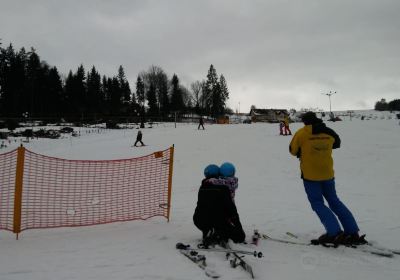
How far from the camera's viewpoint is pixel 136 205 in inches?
332

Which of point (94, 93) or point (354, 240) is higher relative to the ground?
point (94, 93)

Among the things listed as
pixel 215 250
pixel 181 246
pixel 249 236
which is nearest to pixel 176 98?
pixel 249 236

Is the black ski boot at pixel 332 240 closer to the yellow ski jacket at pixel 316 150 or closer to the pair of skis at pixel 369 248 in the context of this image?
the pair of skis at pixel 369 248

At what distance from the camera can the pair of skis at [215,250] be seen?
4426 millimetres

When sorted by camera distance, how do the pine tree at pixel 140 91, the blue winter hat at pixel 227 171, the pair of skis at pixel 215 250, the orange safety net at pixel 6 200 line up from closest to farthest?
1. the pair of skis at pixel 215 250
2. the blue winter hat at pixel 227 171
3. the orange safety net at pixel 6 200
4. the pine tree at pixel 140 91

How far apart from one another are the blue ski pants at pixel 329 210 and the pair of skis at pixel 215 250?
4.06 feet

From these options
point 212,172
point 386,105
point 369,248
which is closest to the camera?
point 369,248

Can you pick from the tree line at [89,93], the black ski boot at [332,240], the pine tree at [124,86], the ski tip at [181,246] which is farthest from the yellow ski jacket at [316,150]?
the pine tree at [124,86]

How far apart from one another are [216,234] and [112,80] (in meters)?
94.0

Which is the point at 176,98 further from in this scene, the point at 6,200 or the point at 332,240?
the point at 332,240

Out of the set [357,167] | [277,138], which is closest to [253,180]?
[357,167]

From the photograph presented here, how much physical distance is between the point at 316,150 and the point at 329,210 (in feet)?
2.99

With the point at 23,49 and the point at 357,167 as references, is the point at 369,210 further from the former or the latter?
the point at 23,49

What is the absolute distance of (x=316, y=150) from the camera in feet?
18.5
